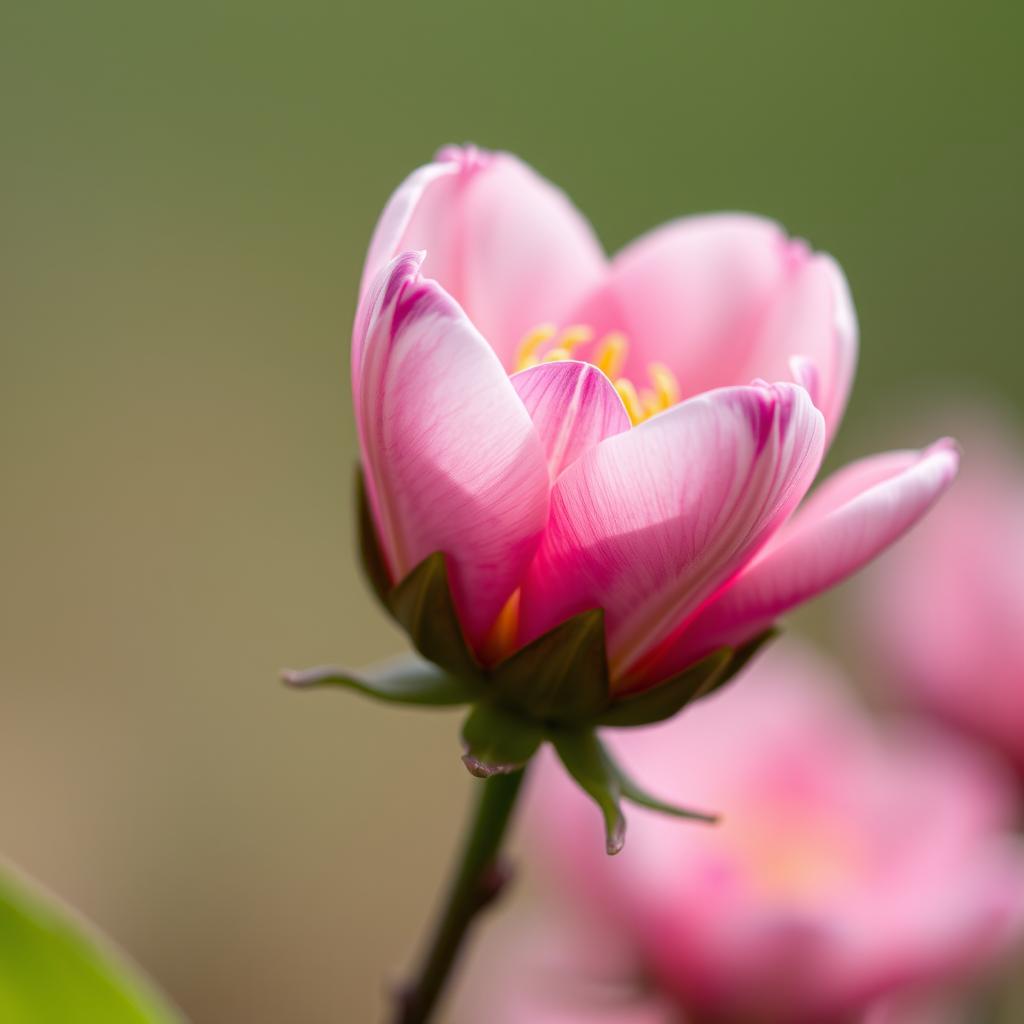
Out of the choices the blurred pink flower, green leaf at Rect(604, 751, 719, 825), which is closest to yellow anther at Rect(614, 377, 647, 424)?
green leaf at Rect(604, 751, 719, 825)

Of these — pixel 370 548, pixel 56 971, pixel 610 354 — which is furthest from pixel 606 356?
pixel 56 971

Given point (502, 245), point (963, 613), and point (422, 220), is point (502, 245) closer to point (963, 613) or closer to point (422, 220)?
point (422, 220)

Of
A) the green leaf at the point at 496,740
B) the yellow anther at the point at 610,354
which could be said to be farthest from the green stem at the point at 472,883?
the yellow anther at the point at 610,354

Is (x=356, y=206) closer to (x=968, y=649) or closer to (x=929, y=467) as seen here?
(x=968, y=649)

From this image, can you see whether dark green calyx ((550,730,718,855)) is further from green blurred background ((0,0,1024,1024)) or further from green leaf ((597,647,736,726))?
green blurred background ((0,0,1024,1024))

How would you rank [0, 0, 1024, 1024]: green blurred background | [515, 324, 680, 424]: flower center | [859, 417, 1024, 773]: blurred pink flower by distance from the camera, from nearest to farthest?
[515, 324, 680, 424]: flower center → [859, 417, 1024, 773]: blurred pink flower → [0, 0, 1024, 1024]: green blurred background
